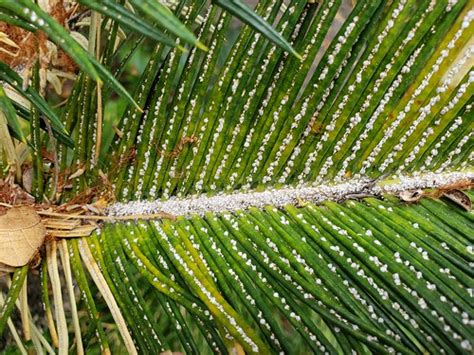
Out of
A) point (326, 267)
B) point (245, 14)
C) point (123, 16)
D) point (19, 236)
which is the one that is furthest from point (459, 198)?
point (19, 236)

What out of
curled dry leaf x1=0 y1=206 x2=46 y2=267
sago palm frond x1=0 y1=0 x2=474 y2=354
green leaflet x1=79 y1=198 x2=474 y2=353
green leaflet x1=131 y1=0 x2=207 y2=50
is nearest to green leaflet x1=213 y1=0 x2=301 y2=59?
green leaflet x1=131 y1=0 x2=207 y2=50

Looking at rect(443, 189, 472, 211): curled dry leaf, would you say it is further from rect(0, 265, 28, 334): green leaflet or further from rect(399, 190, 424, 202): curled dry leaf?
rect(0, 265, 28, 334): green leaflet

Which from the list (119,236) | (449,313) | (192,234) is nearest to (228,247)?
(192,234)

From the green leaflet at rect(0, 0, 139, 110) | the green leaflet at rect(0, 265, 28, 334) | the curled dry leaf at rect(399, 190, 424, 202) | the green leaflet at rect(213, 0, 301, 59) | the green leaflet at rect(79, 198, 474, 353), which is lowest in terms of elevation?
the green leaflet at rect(0, 265, 28, 334)

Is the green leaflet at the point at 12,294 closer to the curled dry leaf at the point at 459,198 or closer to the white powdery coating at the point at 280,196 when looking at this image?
the white powdery coating at the point at 280,196

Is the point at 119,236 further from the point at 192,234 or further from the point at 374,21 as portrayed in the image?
the point at 374,21

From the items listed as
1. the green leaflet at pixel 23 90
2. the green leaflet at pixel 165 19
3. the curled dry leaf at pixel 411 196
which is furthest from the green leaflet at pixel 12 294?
the curled dry leaf at pixel 411 196

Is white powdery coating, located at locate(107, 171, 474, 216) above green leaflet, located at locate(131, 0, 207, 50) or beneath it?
beneath

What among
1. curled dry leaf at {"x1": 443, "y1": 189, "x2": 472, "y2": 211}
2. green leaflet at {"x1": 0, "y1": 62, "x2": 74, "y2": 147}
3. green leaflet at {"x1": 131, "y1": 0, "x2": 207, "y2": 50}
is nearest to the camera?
green leaflet at {"x1": 131, "y1": 0, "x2": 207, "y2": 50}
